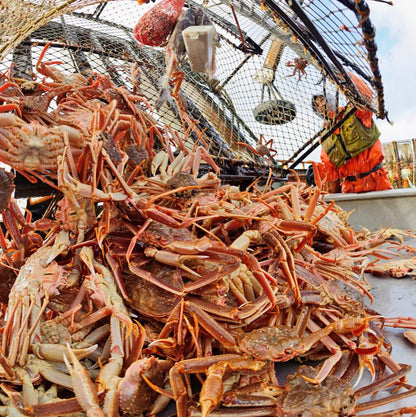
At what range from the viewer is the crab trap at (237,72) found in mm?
1636

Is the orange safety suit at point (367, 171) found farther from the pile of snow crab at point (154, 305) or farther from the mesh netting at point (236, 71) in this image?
the pile of snow crab at point (154, 305)

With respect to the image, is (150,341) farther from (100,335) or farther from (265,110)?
(265,110)

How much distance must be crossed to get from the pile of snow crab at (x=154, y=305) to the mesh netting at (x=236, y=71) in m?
0.81

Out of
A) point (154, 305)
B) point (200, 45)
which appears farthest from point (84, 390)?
point (200, 45)

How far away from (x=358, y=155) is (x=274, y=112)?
115cm

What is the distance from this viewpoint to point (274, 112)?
7.30 ft

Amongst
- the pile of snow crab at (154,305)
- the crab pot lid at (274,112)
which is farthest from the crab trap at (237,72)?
the pile of snow crab at (154,305)

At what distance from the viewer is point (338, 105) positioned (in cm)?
230

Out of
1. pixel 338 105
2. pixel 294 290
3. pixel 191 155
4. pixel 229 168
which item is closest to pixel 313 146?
pixel 338 105

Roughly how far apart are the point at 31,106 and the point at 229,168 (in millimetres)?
1130

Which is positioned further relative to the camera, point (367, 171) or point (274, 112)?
point (367, 171)

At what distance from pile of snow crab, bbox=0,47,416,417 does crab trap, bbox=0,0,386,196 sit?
26.0 inches

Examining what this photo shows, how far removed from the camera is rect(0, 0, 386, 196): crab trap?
1.64m

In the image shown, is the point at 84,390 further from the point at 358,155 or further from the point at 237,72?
the point at 358,155
